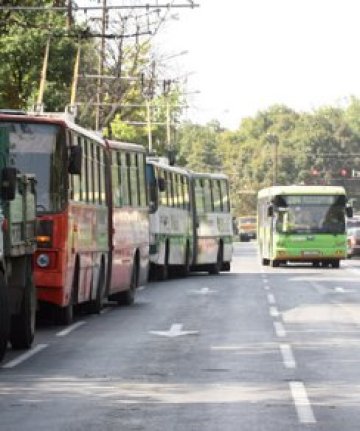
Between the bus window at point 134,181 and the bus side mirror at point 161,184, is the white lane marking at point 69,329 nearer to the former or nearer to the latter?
the bus window at point 134,181

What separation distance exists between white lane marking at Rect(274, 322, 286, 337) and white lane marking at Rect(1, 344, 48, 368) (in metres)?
3.62

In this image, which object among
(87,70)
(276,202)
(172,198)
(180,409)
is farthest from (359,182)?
(180,409)

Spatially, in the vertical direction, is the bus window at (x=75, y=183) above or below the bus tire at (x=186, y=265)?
above

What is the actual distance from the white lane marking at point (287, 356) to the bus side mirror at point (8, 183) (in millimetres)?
3415

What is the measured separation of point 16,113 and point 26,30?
1266 inches

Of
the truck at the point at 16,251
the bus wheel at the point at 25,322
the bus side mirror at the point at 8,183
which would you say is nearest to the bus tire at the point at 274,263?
the truck at the point at 16,251

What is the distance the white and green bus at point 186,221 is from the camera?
A: 129 ft

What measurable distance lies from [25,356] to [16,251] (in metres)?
1.27

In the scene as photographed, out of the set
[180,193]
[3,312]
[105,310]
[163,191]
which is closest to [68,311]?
[105,310]

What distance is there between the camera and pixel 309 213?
2127 inches

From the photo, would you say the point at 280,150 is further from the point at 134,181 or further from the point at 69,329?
the point at 69,329

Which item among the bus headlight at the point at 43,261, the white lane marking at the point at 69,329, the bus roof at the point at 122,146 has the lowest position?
the white lane marking at the point at 69,329

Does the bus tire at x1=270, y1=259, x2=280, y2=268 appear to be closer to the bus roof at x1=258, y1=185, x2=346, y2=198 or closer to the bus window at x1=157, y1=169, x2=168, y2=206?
the bus roof at x1=258, y1=185, x2=346, y2=198

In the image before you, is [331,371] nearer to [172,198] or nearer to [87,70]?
[172,198]
